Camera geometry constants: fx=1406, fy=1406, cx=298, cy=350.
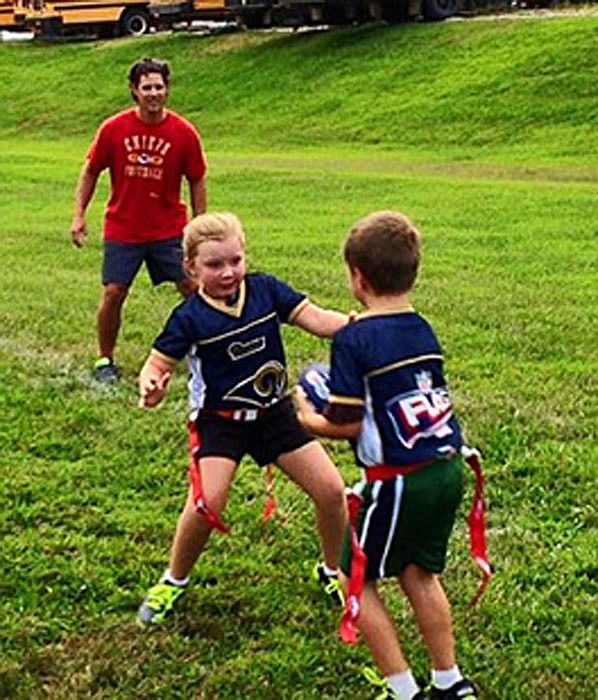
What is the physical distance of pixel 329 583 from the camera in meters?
4.59

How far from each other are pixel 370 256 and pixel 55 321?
5945 millimetres

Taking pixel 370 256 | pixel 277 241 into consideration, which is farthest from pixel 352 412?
pixel 277 241

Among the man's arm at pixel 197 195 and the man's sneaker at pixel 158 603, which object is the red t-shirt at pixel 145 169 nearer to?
the man's arm at pixel 197 195

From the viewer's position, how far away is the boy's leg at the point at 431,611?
375cm

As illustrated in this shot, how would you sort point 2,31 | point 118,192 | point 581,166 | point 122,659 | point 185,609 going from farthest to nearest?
point 2,31
point 581,166
point 118,192
point 185,609
point 122,659

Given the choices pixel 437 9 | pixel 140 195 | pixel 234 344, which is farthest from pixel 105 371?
pixel 437 9

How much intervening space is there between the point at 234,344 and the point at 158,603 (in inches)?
34.4

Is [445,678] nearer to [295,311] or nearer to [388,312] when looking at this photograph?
[388,312]

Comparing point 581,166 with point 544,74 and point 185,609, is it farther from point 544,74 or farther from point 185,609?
point 185,609

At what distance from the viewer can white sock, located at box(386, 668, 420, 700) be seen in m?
3.71

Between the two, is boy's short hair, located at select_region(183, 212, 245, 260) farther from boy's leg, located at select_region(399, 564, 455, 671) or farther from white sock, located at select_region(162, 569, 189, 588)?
boy's leg, located at select_region(399, 564, 455, 671)

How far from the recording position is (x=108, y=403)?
7.09m

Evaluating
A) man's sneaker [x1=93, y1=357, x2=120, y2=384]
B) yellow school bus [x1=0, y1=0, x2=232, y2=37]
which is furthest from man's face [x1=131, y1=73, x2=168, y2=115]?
yellow school bus [x1=0, y1=0, x2=232, y2=37]

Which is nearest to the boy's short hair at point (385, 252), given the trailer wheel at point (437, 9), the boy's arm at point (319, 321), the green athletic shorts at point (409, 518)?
the green athletic shorts at point (409, 518)
